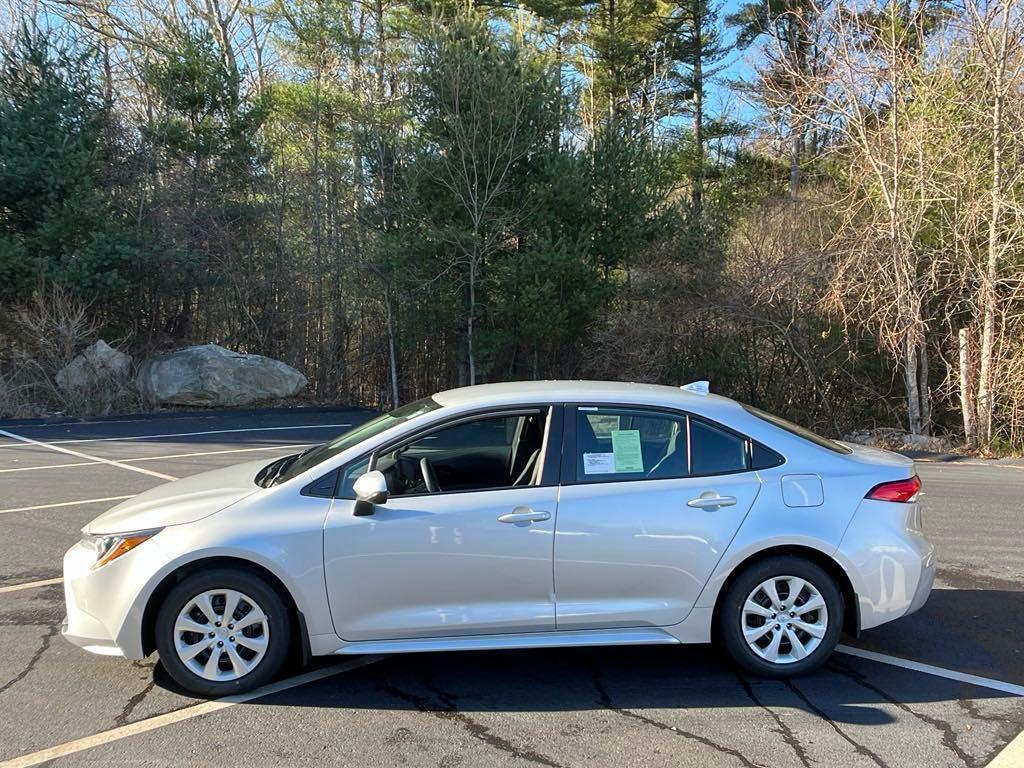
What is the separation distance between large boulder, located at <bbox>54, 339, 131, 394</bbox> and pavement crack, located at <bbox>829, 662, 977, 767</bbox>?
16563 millimetres

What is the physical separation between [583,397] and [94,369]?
15.9m

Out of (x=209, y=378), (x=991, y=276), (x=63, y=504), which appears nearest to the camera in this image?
(x=63, y=504)

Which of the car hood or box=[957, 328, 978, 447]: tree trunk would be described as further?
box=[957, 328, 978, 447]: tree trunk

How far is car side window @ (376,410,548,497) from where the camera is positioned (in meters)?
4.27

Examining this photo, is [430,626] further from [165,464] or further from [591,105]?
[591,105]

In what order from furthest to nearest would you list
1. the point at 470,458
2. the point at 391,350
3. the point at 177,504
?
1. the point at 391,350
2. the point at 470,458
3. the point at 177,504

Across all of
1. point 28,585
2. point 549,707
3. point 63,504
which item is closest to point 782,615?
point 549,707

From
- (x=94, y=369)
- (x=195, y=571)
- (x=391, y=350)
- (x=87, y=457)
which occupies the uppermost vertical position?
(x=391, y=350)

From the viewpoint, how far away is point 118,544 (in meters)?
3.99

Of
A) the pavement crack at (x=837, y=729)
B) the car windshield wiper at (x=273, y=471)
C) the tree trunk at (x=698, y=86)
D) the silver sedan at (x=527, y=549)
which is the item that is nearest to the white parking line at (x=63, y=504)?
the car windshield wiper at (x=273, y=471)

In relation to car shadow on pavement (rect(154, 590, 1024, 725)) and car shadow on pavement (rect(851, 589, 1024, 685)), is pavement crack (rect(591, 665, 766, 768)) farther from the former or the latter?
car shadow on pavement (rect(851, 589, 1024, 685))

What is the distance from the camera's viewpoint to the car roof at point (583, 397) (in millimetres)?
4395

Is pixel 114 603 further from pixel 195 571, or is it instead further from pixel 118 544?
pixel 195 571

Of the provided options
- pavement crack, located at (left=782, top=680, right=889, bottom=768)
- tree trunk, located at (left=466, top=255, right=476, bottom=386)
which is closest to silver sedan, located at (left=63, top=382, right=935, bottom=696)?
pavement crack, located at (left=782, top=680, right=889, bottom=768)
